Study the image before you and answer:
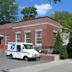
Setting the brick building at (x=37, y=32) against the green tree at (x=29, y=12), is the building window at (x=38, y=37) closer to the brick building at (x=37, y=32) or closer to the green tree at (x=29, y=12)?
the brick building at (x=37, y=32)

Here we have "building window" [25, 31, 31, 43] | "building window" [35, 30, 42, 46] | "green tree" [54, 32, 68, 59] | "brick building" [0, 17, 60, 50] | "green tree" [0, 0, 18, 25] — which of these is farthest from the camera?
"green tree" [0, 0, 18, 25]

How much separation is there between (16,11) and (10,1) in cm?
437

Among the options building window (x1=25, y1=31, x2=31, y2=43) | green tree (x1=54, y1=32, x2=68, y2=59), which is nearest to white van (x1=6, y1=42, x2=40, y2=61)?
green tree (x1=54, y1=32, x2=68, y2=59)

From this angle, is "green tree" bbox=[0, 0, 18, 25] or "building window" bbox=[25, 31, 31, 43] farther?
"green tree" bbox=[0, 0, 18, 25]

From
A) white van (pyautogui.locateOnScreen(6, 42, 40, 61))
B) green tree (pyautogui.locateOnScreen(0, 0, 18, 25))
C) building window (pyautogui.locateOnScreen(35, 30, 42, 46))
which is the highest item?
green tree (pyautogui.locateOnScreen(0, 0, 18, 25))

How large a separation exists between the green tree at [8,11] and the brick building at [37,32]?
93.3 feet

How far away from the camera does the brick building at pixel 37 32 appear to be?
3703 centimetres

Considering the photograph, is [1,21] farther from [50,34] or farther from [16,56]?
[16,56]

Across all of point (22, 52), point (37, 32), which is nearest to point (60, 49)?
point (22, 52)

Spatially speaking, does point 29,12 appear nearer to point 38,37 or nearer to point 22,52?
point 38,37

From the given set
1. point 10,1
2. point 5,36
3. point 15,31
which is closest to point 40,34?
point 15,31

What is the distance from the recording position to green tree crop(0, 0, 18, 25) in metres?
70.5

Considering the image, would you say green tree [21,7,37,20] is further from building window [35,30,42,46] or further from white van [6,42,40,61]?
white van [6,42,40,61]

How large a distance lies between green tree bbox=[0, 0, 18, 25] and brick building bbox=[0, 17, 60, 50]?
28451 mm
